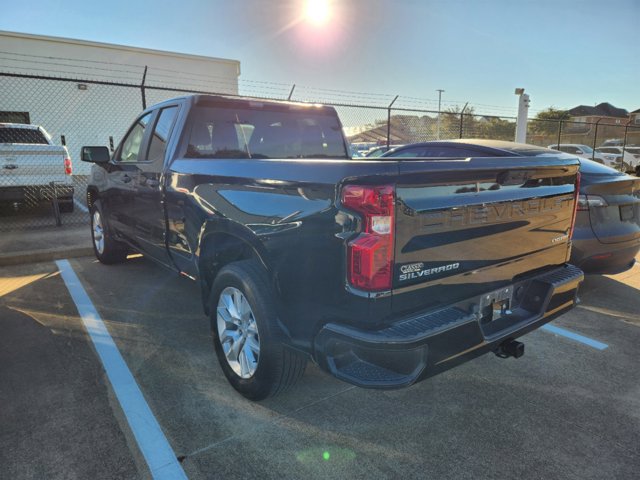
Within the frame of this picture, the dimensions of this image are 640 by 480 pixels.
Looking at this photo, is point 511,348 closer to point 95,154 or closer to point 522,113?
point 95,154

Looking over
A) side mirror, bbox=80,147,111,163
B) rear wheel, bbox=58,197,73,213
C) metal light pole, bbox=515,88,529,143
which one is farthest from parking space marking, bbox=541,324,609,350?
metal light pole, bbox=515,88,529,143

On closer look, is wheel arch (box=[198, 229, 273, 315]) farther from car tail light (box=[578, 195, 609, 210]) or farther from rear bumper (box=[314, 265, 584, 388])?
car tail light (box=[578, 195, 609, 210])

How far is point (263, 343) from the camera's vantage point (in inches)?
99.1

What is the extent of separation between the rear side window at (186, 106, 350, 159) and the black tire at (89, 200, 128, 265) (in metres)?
2.47

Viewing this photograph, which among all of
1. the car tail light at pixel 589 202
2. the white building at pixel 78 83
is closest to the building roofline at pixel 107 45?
the white building at pixel 78 83

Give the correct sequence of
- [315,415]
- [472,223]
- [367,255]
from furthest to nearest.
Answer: [315,415] < [472,223] < [367,255]

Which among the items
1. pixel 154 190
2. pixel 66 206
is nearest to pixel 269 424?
pixel 154 190

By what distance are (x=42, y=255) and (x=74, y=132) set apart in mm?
16232

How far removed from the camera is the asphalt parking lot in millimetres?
2260

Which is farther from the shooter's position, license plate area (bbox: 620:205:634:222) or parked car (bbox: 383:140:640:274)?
license plate area (bbox: 620:205:634:222)

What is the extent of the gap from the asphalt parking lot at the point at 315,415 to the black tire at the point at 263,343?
0.17 meters

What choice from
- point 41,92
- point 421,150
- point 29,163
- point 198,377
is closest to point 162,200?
point 198,377

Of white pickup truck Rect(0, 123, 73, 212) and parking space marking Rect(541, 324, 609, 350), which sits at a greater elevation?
white pickup truck Rect(0, 123, 73, 212)

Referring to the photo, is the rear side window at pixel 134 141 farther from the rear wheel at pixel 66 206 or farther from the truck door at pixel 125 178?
the rear wheel at pixel 66 206
